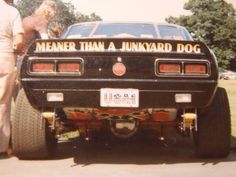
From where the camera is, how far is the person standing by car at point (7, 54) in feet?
16.6

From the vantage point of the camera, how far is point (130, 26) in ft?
19.0

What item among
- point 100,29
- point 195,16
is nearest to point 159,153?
point 100,29

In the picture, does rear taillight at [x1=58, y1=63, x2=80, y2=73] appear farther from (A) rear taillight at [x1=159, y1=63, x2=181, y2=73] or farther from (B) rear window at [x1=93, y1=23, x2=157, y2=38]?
(B) rear window at [x1=93, y1=23, x2=157, y2=38]

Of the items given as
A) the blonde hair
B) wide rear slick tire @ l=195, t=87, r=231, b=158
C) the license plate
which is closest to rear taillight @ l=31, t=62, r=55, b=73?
the license plate

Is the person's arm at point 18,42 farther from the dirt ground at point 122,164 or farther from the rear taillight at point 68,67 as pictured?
the dirt ground at point 122,164

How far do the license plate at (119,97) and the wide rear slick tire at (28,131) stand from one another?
746 mm

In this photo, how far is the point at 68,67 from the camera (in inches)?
169

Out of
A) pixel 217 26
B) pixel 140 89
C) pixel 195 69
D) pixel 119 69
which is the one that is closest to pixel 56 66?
pixel 119 69

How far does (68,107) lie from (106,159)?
→ 0.86 m

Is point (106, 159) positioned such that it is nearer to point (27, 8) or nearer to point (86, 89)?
point (86, 89)

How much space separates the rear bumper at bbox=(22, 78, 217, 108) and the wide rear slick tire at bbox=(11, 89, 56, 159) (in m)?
0.48

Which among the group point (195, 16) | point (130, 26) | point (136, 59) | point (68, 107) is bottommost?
point (68, 107)

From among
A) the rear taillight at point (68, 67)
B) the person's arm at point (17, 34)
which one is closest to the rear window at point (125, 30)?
the person's arm at point (17, 34)

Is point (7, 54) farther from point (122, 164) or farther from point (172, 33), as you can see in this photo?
point (172, 33)
